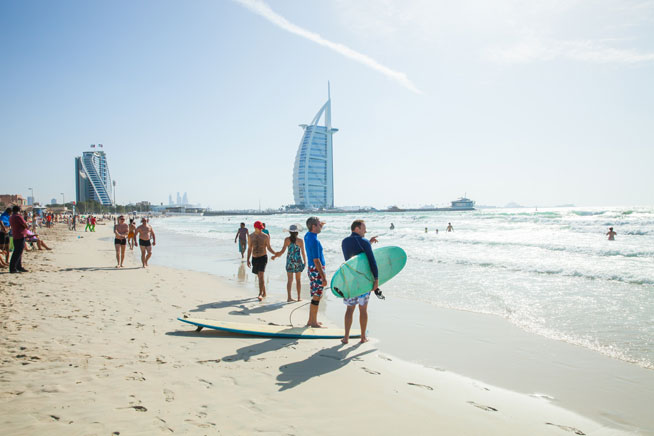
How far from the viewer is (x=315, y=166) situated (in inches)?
5182

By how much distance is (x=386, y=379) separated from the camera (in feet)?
11.9

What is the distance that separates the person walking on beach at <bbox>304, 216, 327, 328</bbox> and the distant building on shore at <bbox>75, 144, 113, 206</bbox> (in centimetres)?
14474

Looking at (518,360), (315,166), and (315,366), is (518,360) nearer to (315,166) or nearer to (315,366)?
(315,366)

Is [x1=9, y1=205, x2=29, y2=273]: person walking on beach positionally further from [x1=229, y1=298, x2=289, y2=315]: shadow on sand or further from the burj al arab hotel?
the burj al arab hotel

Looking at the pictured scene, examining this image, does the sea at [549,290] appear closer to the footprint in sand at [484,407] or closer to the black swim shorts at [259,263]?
the black swim shorts at [259,263]

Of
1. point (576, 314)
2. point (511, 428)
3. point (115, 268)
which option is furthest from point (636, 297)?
point (115, 268)

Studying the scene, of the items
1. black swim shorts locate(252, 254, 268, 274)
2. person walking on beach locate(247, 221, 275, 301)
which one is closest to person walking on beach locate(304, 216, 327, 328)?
person walking on beach locate(247, 221, 275, 301)

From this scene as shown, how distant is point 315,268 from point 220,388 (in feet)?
7.67

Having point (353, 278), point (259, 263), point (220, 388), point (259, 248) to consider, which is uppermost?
point (259, 248)

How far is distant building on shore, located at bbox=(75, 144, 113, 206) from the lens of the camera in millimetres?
Answer: 126062

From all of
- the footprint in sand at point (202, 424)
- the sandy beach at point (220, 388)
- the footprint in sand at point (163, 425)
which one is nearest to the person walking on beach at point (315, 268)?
the sandy beach at point (220, 388)

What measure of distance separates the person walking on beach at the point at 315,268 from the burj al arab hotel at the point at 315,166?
124 metres

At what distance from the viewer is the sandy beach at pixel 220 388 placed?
8.70 ft

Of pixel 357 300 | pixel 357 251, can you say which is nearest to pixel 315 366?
pixel 357 300
